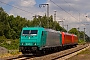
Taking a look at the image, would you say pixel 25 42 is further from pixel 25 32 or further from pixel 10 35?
pixel 10 35

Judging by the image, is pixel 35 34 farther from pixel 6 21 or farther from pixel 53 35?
pixel 6 21

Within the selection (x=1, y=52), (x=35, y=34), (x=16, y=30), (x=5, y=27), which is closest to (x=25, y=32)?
(x=35, y=34)

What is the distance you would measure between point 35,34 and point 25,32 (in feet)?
4.08

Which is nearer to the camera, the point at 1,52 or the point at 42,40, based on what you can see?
the point at 42,40

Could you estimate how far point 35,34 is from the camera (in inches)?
1077

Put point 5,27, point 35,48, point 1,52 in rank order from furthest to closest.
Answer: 1. point 5,27
2. point 1,52
3. point 35,48

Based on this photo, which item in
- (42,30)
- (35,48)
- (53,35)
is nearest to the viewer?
(35,48)

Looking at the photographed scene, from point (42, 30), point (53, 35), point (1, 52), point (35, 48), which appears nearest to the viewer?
point (35, 48)

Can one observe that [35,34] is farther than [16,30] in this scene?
No

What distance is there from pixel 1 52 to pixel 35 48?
22.4 feet

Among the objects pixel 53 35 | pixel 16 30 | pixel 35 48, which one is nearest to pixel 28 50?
pixel 35 48

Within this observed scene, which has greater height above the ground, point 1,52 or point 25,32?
point 25,32

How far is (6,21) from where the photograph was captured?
392ft

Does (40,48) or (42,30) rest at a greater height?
(42,30)
